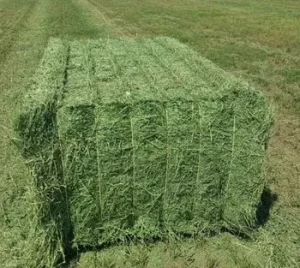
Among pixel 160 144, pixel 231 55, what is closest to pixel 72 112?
pixel 160 144

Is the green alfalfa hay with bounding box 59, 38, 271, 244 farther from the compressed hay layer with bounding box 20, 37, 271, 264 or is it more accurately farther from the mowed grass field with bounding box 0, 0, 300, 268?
the mowed grass field with bounding box 0, 0, 300, 268

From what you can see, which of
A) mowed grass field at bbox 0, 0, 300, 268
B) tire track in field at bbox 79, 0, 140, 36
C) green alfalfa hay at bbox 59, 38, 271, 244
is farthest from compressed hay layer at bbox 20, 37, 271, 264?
tire track in field at bbox 79, 0, 140, 36

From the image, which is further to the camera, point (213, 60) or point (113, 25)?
point (113, 25)

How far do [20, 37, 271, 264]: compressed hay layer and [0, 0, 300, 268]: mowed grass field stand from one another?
351 mm

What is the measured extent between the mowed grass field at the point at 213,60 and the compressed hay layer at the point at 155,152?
35cm

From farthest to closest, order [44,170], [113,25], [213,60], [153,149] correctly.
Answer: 1. [113,25]
2. [213,60]
3. [153,149]
4. [44,170]

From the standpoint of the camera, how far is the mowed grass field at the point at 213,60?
540 cm

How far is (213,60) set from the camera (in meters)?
14.2

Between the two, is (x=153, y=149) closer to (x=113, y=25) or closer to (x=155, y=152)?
(x=155, y=152)

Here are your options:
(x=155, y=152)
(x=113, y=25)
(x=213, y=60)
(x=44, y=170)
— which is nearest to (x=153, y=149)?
(x=155, y=152)

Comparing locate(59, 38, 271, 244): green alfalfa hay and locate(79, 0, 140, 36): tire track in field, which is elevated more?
locate(59, 38, 271, 244): green alfalfa hay

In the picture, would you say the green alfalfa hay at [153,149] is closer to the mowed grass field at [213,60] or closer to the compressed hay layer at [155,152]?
the compressed hay layer at [155,152]

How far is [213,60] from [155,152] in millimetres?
9827

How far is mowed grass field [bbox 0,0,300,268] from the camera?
17.7 feet
